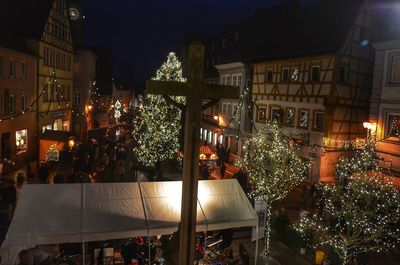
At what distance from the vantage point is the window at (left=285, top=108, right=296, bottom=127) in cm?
2760

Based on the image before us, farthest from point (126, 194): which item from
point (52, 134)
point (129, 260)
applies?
point (52, 134)

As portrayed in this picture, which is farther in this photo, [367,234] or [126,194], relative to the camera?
[367,234]

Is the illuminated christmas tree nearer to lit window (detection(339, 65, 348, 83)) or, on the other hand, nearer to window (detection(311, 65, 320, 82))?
window (detection(311, 65, 320, 82))

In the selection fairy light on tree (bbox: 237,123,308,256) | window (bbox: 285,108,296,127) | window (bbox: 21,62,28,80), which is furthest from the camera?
window (bbox: 21,62,28,80)

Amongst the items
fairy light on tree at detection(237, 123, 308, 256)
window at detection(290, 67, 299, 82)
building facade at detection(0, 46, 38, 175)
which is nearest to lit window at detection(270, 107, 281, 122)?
window at detection(290, 67, 299, 82)

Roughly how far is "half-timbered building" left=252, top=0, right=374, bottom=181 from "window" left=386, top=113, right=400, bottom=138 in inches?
165

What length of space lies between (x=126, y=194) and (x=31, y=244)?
9.00 ft

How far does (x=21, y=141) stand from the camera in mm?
27906

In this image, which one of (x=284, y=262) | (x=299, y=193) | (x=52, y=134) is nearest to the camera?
(x=284, y=262)

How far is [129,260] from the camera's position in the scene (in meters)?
11.4

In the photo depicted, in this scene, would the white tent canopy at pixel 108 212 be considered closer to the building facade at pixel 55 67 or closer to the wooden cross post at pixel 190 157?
the wooden cross post at pixel 190 157

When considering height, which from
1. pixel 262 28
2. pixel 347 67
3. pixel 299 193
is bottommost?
pixel 299 193

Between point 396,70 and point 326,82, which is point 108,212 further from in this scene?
point 326,82

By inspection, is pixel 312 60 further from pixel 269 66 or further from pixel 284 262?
pixel 284 262
